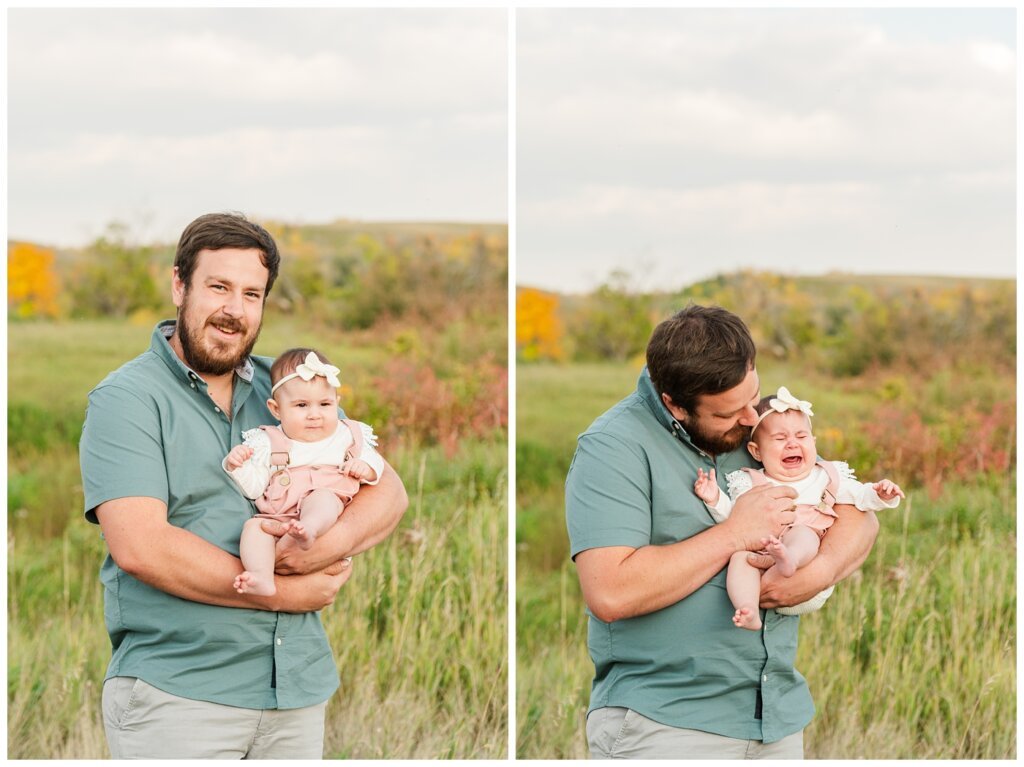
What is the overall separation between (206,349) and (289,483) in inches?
12.5

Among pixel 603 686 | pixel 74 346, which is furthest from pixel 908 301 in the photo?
pixel 74 346

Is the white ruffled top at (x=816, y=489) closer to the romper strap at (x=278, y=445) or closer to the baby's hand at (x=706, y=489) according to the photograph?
the baby's hand at (x=706, y=489)

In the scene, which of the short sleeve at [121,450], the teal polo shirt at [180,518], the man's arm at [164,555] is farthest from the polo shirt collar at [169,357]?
the man's arm at [164,555]

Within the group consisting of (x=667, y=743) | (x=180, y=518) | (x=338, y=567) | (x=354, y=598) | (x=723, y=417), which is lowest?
(x=667, y=743)

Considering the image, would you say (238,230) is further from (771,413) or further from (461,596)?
(461,596)

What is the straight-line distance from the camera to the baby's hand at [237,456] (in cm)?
229

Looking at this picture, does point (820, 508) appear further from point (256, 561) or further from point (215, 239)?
point (215, 239)

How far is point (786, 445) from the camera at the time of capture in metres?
2.46

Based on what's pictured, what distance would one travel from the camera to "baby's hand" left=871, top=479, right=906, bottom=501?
2.37 metres

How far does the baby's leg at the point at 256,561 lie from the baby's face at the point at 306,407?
0.22 m

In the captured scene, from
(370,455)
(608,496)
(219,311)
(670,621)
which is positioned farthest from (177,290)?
(670,621)

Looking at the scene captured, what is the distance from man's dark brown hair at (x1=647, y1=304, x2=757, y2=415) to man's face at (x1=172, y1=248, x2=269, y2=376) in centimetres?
83

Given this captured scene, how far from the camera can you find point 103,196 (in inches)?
151

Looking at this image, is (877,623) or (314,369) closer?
(314,369)
